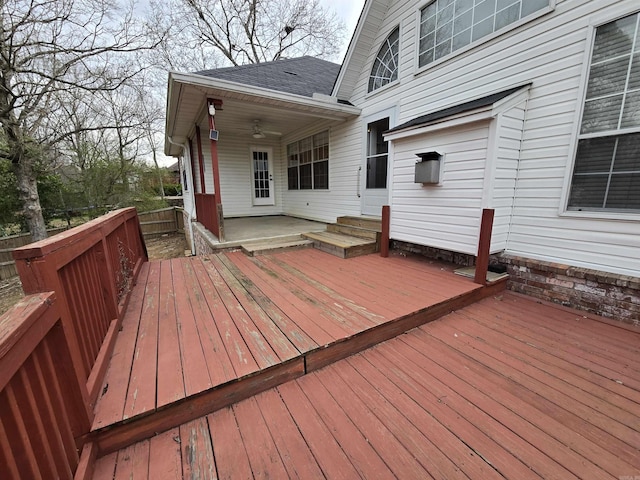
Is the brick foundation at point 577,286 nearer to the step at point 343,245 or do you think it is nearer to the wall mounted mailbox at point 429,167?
the wall mounted mailbox at point 429,167

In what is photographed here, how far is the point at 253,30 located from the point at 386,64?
1255 cm

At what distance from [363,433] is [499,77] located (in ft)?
13.5

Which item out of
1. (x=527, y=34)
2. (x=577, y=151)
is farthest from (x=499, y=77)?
(x=577, y=151)

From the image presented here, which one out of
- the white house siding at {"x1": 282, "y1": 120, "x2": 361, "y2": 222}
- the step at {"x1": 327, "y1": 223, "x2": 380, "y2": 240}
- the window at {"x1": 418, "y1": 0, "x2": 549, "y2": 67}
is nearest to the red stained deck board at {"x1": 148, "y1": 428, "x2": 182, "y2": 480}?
the step at {"x1": 327, "y1": 223, "x2": 380, "y2": 240}

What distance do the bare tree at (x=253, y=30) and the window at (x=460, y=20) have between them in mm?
12657

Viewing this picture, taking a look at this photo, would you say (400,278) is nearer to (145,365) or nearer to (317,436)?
(317,436)

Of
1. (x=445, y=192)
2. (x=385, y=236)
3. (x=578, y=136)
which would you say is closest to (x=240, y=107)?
(x=385, y=236)

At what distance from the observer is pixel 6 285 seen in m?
7.32

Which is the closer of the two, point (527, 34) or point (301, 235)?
point (527, 34)

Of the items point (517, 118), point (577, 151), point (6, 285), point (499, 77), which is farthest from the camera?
point (6, 285)

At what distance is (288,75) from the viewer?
6273 mm

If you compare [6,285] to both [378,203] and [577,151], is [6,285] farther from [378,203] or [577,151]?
[577,151]

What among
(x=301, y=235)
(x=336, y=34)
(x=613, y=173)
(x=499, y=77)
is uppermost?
(x=336, y=34)

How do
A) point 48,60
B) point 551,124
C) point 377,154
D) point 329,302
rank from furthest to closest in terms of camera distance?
1. point 48,60
2. point 377,154
3. point 551,124
4. point 329,302
